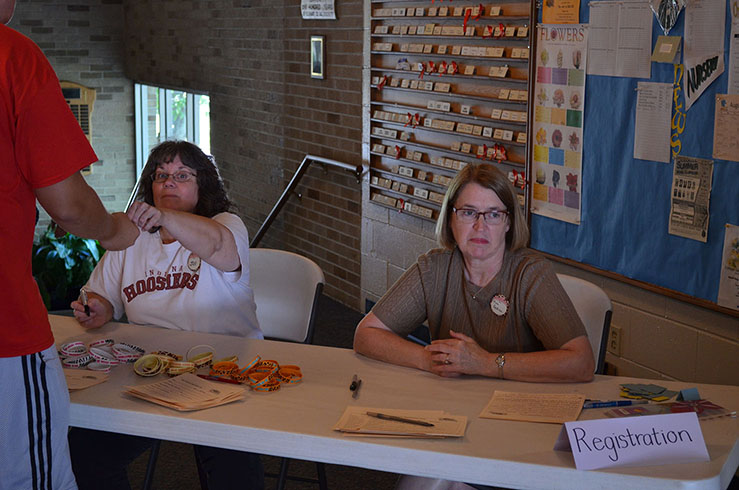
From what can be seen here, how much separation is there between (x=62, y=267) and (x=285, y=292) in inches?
132

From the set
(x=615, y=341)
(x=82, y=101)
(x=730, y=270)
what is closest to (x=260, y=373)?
(x=730, y=270)

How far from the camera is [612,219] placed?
341 centimetres

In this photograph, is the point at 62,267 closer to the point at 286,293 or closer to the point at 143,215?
the point at 286,293

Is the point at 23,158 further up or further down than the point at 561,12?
further down

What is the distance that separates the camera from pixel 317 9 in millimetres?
5789

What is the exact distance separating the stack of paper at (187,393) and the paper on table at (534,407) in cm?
57

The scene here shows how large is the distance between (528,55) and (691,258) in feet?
4.19

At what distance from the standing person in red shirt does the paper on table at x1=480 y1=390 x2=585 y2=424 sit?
89 cm

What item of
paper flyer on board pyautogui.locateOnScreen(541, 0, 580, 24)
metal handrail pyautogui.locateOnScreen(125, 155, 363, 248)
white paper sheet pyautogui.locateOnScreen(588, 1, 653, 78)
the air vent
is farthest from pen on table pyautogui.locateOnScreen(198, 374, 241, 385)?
the air vent

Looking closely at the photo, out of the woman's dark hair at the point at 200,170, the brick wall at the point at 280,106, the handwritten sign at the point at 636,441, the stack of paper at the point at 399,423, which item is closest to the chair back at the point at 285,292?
the woman's dark hair at the point at 200,170

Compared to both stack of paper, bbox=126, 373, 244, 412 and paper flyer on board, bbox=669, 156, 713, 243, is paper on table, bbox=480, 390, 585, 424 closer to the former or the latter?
stack of paper, bbox=126, 373, 244, 412

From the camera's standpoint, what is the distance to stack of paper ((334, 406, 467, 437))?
67.6 inches

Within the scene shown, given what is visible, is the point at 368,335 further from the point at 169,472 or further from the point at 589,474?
the point at 169,472

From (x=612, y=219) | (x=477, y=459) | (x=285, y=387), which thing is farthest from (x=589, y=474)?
(x=612, y=219)
